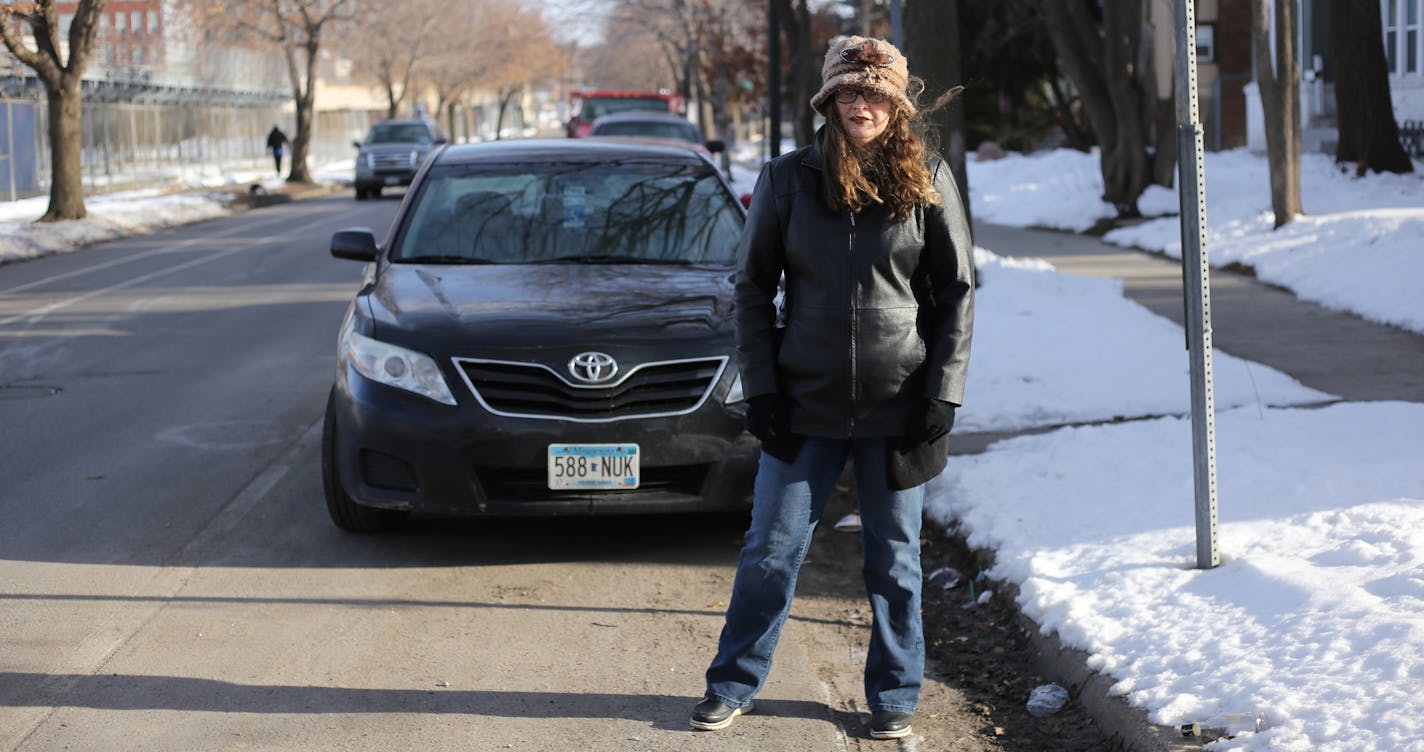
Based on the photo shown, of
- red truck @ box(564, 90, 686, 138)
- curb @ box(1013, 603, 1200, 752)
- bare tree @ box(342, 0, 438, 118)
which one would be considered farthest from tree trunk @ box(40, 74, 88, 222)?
bare tree @ box(342, 0, 438, 118)

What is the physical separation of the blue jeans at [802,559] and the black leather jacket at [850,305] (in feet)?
0.50

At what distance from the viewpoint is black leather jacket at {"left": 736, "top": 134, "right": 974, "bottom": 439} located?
427cm

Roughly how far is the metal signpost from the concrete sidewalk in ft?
2.60

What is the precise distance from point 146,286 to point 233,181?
31.5m

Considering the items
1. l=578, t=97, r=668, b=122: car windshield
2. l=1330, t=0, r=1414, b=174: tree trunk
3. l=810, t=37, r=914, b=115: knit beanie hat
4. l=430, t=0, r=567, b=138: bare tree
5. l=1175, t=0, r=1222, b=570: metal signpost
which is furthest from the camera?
l=430, t=0, r=567, b=138: bare tree

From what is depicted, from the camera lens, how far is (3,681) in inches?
198

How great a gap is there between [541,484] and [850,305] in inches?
89.8

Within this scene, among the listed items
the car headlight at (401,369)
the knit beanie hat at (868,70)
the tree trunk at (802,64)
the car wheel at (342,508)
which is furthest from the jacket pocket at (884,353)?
the tree trunk at (802,64)

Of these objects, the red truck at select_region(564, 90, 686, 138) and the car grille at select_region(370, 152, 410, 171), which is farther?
the car grille at select_region(370, 152, 410, 171)

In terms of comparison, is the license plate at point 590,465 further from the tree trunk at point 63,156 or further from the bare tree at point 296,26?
the bare tree at point 296,26

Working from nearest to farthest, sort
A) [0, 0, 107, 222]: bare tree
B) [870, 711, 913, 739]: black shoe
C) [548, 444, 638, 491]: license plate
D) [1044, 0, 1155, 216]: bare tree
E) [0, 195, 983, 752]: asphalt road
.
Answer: [870, 711, 913, 739]: black shoe, [0, 195, 983, 752]: asphalt road, [548, 444, 638, 491]: license plate, [1044, 0, 1155, 216]: bare tree, [0, 0, 107, 222]: bare tree

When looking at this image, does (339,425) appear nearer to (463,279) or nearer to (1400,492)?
(463,279)

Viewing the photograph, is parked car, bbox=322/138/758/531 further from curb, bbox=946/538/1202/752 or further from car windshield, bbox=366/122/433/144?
car windshield, bbox=366/122/433/144

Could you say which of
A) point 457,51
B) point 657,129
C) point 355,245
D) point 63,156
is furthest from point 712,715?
point 457,51
